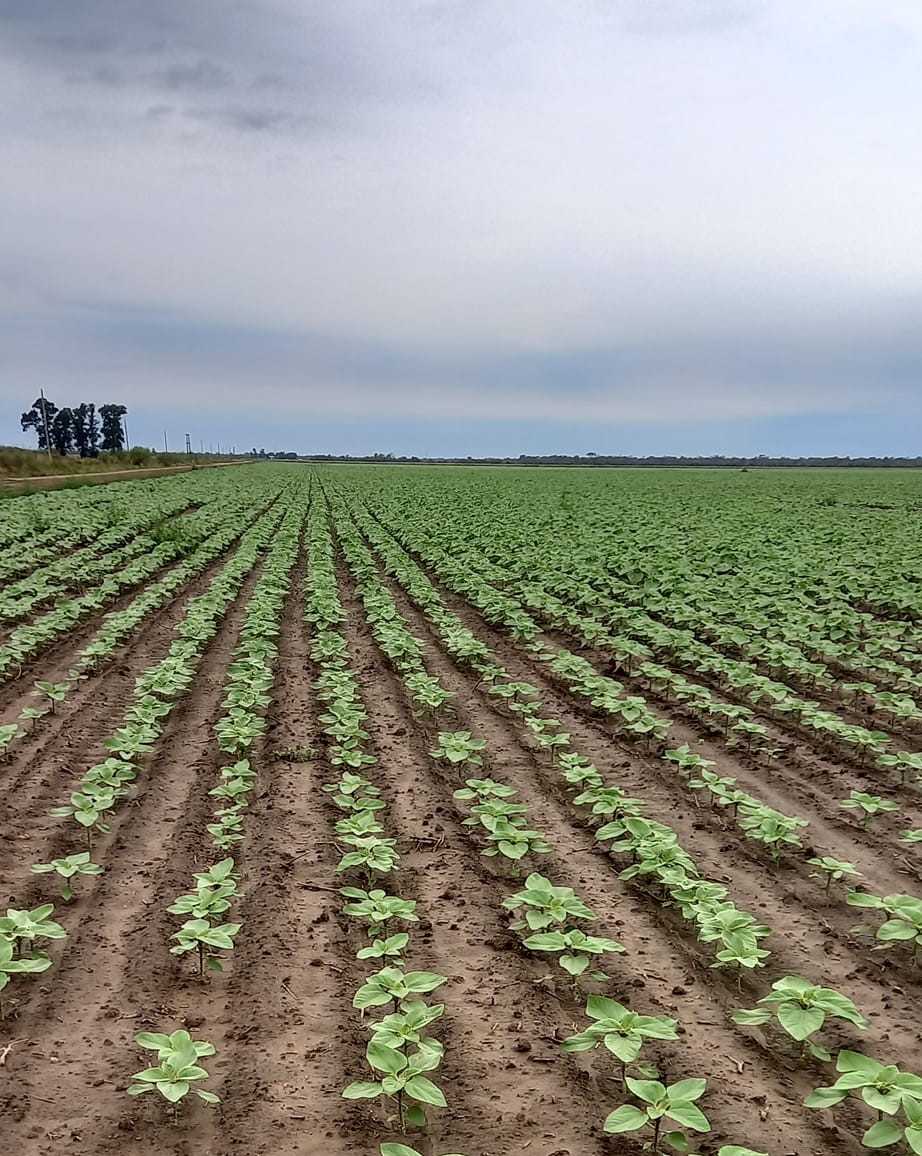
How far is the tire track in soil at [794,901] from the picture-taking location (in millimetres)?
3020

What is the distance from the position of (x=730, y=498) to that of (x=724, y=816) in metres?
28.6

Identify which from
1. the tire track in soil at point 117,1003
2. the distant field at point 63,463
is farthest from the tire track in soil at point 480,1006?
the distant field at point 63,463

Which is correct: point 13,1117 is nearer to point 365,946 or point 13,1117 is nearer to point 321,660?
point 365,946

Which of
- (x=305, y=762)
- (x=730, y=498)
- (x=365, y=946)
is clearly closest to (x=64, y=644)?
(x=305, y=762)

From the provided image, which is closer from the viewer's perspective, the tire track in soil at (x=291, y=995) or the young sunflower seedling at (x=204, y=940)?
the tire track in soil at (x=291, y=995)

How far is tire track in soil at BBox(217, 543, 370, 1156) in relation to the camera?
240 cm

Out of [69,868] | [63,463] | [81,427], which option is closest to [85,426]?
[81,427]

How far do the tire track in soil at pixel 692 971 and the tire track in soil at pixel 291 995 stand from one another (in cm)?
106

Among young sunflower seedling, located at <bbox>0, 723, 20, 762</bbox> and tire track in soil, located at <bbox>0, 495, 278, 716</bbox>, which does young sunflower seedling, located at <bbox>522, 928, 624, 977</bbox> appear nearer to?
young sunflower seedling, located at <bbox>0, 723, 20, 762</bbox>

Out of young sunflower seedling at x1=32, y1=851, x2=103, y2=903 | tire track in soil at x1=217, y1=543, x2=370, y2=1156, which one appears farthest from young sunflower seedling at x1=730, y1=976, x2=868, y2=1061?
young sunflower seedling at x1=32, y1=851, x2=103, y2=903

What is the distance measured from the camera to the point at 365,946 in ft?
10.9

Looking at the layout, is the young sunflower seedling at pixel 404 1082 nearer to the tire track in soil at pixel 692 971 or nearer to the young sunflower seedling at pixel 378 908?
the young sunflower seedling at pixel 378 908

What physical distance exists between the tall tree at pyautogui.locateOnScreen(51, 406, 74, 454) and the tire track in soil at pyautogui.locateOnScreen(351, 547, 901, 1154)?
98.8 m

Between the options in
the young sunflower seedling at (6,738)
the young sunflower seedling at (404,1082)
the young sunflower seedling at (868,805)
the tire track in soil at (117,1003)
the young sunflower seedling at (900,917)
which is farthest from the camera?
the young sunflower seedling at (6,738)
